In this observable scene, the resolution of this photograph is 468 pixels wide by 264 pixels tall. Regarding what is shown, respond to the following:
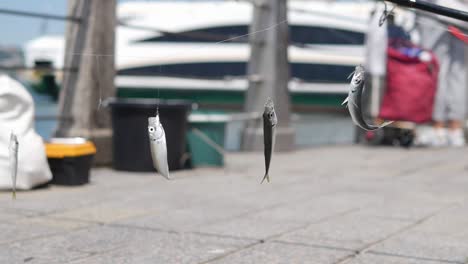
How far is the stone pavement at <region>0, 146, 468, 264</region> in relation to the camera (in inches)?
226

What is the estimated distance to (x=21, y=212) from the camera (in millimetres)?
7152

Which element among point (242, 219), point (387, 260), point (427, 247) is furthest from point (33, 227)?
point (427, 247)

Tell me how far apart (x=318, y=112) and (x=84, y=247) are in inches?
1282

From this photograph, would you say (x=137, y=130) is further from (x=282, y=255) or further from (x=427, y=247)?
(x=427, y=247)

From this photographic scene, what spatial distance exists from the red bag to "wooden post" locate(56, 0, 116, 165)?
158 inches

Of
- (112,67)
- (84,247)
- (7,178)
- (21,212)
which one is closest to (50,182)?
(7,178)

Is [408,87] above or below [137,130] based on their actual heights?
above

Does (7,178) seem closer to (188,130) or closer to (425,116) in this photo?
(188,130)

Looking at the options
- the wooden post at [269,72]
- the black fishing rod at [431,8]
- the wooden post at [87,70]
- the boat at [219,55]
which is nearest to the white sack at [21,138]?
the wooden post at [87,70]

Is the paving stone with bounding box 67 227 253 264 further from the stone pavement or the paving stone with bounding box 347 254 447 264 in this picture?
the paving stone with bounding box 347 254 447 264

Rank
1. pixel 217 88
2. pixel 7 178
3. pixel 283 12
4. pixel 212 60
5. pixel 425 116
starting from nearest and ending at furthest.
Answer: pixel 7 178
pixel 425 116
pixel 283 12
pixel 217 88
pixel 212 60

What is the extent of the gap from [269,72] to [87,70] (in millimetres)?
4511

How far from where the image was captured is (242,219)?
23.7 feet

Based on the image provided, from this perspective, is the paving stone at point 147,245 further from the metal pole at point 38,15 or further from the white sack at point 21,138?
the metal pole at point 38,15
